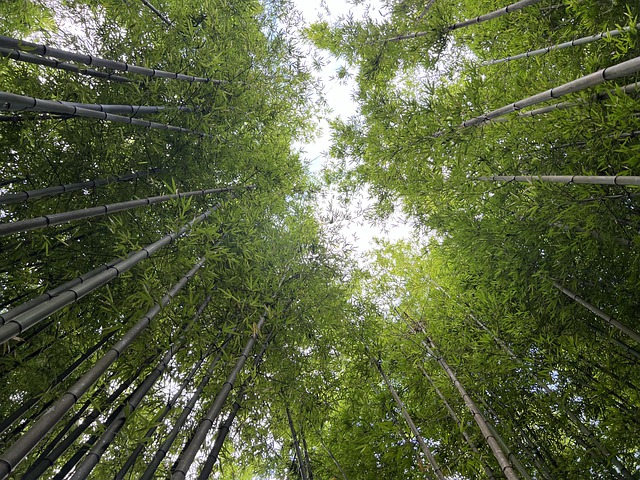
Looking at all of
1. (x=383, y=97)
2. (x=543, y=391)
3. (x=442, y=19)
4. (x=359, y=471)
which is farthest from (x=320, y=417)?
(x=442, y=19)

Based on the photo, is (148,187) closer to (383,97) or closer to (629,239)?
(383,97)

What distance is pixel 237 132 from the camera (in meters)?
3.60

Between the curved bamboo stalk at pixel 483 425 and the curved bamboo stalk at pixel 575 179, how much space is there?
5.55 feet

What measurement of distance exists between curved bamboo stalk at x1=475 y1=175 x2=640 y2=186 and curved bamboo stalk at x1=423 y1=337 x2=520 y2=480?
1690 millimetres

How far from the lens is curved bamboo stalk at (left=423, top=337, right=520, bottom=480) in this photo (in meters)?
2.20

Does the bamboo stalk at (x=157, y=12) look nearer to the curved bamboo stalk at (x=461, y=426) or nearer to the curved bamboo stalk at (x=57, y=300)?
the curved bamboo stalk at (x=57, y=300)

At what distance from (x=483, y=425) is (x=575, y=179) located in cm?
176

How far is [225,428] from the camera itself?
193cm

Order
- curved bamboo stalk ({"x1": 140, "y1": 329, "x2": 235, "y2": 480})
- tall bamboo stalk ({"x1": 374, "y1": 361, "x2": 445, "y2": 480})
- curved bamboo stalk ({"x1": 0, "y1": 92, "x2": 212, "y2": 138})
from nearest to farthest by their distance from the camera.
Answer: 1. curved bamboo stalk ({"x1": 0, "y1": 92, "x2": 212, "y2": 138})
2. curved bamboo stalk ({"x1": 140, "y1": 329, "x2": 235, "y2": 480})
3. tall bamboo stalk ({"x1": 374, "y1": 361, "x2": 445, "y2": 480})

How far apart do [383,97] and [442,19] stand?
83 cm

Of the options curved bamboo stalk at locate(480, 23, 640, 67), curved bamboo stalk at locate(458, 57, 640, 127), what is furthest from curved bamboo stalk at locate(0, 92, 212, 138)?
curved bamboo stalk at locate(480, 23, 640, 67)

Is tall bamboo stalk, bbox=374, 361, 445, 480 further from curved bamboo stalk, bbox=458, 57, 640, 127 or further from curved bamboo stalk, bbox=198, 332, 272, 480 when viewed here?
curved bamboo stalk, bbox=458, 57, 640, 127

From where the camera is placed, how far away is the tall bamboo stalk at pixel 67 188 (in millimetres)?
2086

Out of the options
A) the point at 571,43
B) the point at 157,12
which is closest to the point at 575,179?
the point at 571,43
